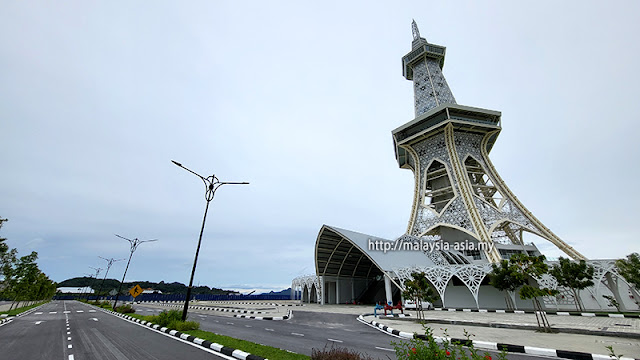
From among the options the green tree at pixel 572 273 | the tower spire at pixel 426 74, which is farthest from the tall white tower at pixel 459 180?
the green tree at pixel 572 273

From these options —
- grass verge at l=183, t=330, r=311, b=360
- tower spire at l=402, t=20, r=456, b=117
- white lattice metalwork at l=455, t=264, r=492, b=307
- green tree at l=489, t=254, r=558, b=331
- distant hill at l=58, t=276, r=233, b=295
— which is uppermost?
tower spire at l=402, t=20, r=456, b=117

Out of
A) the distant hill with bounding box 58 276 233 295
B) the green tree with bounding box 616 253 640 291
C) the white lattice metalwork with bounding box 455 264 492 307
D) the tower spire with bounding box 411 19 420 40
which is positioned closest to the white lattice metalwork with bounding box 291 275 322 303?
the white lattice metalwork with bounding box 455 264 492 307

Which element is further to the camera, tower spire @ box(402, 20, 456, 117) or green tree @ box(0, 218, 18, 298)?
tower spire @ box(402, 20, 456, 117)

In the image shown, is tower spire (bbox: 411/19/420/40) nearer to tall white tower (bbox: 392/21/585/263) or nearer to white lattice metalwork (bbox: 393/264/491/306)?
tall white tower (bbox: 392/21/585/263)

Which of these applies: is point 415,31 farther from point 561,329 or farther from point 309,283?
point 561,329

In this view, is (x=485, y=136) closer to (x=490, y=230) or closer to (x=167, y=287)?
(x=490, y=230)

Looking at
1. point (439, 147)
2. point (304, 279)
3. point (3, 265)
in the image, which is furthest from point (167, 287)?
point (439, 147)

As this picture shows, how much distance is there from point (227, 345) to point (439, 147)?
42.7 meters

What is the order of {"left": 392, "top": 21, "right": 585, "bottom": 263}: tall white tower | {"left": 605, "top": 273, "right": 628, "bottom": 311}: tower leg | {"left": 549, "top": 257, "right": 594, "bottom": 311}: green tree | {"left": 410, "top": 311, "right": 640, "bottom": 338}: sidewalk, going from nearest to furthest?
1. {"left": 410, "top": 311, "right": 640, "bottom": 338}: sidewalk
2. {"left": 549, "top": 257, "right": 594, "bottom": 311}: green tree
3. {"left": 605, "top": 273, "right": 628, "bottom": 311}: tower leg
4. {"left": 392, "top": 21, "right": 585, "bottom": 263}: tall white tower

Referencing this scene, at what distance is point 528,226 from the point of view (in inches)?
1316

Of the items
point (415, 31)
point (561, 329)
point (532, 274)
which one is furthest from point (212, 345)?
point (415, 31)

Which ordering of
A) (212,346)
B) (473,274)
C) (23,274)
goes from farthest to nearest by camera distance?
(23,274), (473,274), (212,346)

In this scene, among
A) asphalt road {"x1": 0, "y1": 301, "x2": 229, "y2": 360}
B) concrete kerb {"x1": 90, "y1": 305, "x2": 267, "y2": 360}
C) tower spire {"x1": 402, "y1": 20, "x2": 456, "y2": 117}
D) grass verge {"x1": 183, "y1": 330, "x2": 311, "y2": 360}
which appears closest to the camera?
grass verge {"x1": 183, "y1": 330, "x2": 311, "y2": 360}

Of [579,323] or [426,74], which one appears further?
[426,74]
